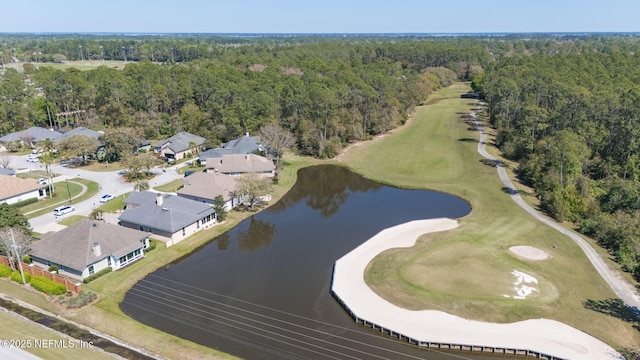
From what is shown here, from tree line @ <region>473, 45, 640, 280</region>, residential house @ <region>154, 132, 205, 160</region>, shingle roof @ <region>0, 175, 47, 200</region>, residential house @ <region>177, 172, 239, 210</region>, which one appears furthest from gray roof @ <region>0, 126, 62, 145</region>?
tree line @ <region>473, 45, 640, 280</region>

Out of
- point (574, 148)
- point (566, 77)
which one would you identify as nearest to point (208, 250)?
point (574, 148)

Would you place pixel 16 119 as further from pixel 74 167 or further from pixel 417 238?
pixel 417 238

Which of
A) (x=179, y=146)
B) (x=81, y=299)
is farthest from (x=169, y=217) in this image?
(x=179, y=146)

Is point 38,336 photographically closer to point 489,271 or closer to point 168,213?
point 168,213

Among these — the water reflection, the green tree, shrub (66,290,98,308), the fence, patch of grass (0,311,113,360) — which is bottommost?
the water reflection

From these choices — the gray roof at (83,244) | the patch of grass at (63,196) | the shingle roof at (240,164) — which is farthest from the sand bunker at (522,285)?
the patch of grass at (63,196)

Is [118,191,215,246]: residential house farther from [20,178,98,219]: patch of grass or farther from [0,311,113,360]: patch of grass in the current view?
[0,311,113,360]: patch of grass
